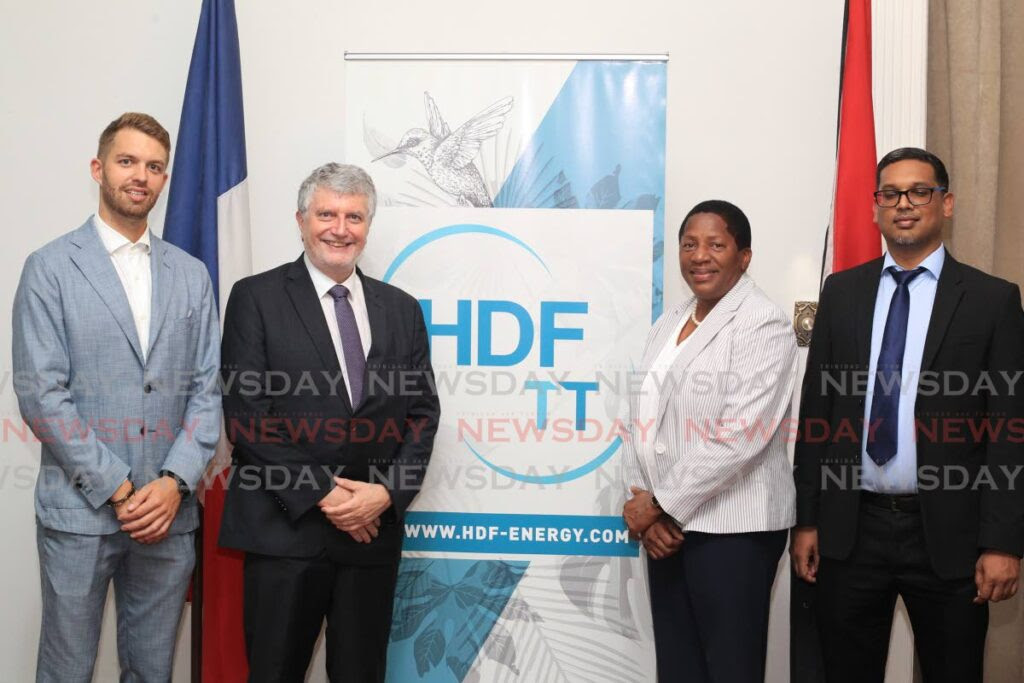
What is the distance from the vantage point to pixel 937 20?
122 inches

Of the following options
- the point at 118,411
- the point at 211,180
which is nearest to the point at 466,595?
the point at 118,411

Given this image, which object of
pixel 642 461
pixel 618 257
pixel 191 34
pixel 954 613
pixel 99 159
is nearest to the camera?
pixel 954 613

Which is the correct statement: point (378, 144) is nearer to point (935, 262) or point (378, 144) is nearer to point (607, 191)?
point (607, 191)

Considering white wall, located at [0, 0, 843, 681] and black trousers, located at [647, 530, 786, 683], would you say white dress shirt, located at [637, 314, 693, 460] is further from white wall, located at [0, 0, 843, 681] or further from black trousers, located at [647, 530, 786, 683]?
white wall, located at [0, 0, 843, 681]

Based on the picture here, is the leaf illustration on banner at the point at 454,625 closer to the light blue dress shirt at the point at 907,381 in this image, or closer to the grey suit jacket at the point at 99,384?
the grey suit jacket at the point at 99,384

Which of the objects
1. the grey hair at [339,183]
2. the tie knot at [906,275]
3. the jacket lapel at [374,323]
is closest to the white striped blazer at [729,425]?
the tie knot at [906,275]

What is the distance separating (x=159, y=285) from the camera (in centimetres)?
249

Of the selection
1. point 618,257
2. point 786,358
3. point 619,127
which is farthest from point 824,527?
point 619,127

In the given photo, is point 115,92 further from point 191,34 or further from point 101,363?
point 101,363

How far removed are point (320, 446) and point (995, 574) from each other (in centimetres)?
181

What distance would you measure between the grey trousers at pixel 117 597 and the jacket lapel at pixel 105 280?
530mm

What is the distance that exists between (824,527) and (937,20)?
1897 millimetres

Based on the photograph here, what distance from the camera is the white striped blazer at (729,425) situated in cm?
246

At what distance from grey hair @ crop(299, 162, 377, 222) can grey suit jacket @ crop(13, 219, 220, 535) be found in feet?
1.43
